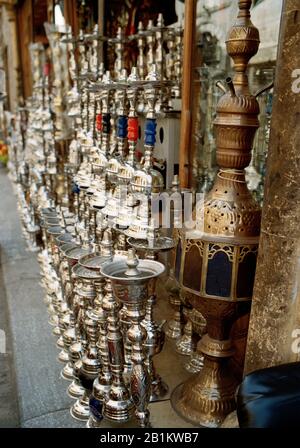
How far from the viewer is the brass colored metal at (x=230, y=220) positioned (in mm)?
1345

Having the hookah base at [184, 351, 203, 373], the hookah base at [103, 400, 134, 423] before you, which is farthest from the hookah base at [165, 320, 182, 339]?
the hookah base at [103, 400, 134, 423]

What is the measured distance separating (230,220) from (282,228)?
16 cm

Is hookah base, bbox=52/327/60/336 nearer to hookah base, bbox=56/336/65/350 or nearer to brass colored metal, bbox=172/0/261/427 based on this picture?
hookah base, bbox=56/336/65/350

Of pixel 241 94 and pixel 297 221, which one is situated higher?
pixel 241 94

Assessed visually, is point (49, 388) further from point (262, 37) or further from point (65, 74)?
point (65, 74)

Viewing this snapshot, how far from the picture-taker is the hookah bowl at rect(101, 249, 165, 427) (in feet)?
4.17

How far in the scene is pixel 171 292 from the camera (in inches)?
83.6

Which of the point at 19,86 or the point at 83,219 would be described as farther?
the point at 19,86

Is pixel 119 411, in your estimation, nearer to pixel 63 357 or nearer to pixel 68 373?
pixel 68 373

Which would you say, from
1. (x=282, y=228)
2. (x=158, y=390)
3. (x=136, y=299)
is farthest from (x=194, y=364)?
(x=282, y=228)

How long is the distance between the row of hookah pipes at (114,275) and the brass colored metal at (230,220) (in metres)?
0.14

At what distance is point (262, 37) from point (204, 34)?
502 mm

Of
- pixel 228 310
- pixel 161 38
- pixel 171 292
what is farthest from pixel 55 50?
pixel 228 310

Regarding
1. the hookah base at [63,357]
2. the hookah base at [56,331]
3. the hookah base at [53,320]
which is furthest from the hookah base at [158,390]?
the hookah base at [53,320]
